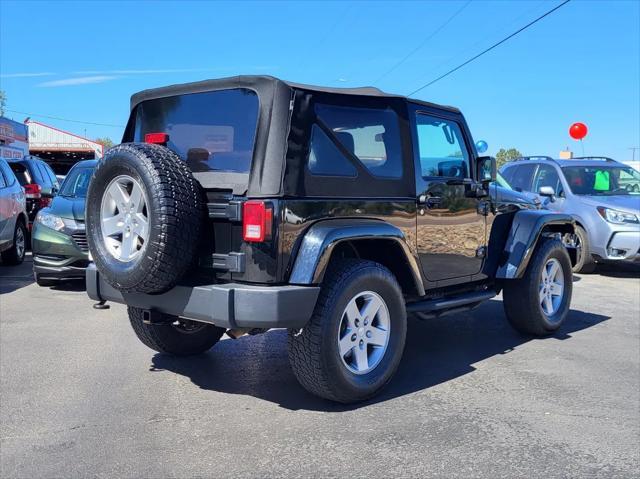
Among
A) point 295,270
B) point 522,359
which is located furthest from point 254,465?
point 522,359

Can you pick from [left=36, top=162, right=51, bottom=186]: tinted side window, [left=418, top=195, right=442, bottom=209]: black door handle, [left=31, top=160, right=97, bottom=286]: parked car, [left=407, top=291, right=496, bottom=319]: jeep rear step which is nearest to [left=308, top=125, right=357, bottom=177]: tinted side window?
[left=418, top=195, right=442, bottom=209]: black door handle

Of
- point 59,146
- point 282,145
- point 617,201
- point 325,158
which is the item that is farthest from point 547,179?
point 59,146

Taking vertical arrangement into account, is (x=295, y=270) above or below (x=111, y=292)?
above

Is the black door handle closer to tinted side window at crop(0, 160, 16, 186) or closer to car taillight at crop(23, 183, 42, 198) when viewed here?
tinted side window at crop(0, 160, 16, 186)

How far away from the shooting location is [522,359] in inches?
205

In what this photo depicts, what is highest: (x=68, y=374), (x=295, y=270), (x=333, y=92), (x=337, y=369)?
(x=333, y=92)

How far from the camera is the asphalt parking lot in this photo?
3219 mm

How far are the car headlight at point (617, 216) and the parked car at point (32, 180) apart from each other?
9539 mm

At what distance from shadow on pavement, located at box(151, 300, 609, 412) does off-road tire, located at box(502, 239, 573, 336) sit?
0.52 ft

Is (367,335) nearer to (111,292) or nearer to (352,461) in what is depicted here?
(352,461)

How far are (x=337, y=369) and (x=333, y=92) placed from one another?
5.81 ft

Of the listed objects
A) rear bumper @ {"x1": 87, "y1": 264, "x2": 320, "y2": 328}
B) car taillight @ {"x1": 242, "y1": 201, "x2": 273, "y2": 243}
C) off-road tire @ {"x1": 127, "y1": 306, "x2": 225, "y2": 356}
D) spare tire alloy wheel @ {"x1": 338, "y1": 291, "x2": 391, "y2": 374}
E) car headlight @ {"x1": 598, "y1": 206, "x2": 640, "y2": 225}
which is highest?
car taillight @ {"x1": 242, "y1": 201, "x2": 273, "y2": 243}

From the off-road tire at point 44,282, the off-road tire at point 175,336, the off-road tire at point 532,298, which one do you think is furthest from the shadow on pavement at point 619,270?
the off-road tire at point 44,282

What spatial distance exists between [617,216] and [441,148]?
18.8ft
